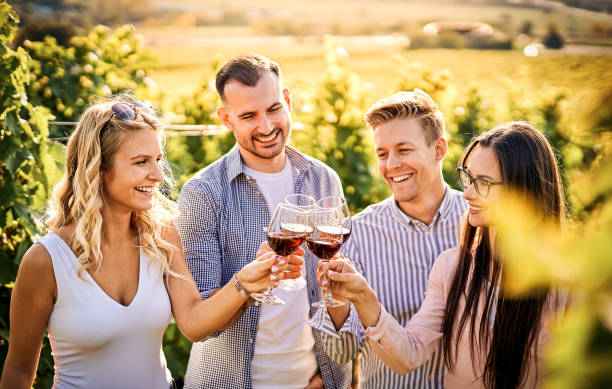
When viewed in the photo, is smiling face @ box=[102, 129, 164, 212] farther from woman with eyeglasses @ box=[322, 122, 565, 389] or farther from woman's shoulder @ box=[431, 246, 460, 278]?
woman's shoulder @ box=[431, 246, 460, 278]

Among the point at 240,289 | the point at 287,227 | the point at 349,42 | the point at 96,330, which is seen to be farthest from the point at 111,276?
the point at 349,42

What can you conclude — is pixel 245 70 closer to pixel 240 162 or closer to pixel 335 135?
pixel 240 162

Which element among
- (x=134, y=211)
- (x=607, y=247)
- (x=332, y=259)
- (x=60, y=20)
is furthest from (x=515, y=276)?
(x=60, y=20)

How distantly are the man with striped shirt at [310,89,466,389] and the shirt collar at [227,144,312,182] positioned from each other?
364 millimetres

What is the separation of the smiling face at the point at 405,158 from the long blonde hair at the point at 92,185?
100 centimetres

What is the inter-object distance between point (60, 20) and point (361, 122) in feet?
35.4

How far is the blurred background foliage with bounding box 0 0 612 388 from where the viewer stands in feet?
1.47

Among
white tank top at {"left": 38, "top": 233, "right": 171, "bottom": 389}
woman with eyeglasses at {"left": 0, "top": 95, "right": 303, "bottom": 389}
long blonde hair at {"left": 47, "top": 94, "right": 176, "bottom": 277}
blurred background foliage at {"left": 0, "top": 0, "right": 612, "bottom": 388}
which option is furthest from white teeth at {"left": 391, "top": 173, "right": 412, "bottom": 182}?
white tank top at {"left": 38, "top": 233, "right": 171, "bottom": 389}

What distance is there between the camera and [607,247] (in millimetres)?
435

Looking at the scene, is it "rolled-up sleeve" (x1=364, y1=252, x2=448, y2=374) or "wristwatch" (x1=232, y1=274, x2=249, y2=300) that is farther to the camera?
"wristwatch" (x1=232, y1=274, x2=249, y2=300)

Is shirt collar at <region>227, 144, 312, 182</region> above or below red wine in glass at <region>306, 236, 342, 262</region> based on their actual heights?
above

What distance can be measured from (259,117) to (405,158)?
0.68 meters

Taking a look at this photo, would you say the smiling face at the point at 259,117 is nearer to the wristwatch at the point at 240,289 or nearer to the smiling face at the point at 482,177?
the wristwatch at the point at 240,289

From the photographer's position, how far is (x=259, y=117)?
A: 2496mm
